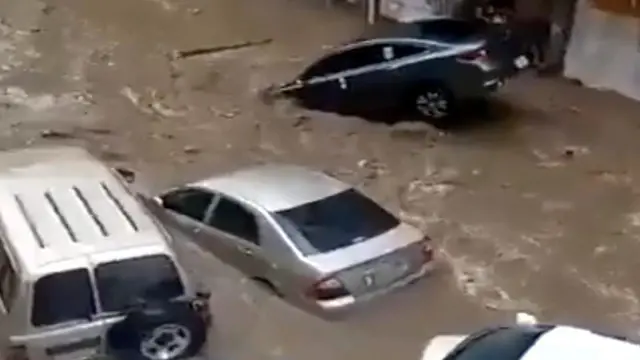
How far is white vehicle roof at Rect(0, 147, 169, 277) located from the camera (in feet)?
22.7

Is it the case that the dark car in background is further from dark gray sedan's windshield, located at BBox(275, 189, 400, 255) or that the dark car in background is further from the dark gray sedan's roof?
dark gray sedan's windshield, located at BBox(275, 189, 400, 255)

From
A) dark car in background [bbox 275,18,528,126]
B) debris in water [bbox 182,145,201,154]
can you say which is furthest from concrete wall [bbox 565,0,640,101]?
debris in water [bbox 182,145,201,154]

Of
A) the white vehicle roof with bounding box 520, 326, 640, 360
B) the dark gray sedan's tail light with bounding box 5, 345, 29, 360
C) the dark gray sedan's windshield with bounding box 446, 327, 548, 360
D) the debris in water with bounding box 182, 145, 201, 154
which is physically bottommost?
the debris in water with bounding box 182, 145, 201, 154

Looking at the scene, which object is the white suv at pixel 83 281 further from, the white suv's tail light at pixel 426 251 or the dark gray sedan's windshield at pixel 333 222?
the white suv's tail light at pixel 426 251

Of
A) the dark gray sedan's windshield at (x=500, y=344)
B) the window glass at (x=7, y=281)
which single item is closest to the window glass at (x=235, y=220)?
the window glass at (x=7, y=281)

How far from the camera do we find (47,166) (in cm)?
828

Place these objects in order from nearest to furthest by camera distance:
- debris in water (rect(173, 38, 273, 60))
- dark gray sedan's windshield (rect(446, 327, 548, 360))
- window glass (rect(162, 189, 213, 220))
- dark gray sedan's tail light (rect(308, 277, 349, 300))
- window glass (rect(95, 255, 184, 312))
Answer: dark gray sedan's windshield (rect(446, 327, 548, 360)) < window glass (rect(95, 255, 184, 312)) < dark gray sedan's tail light (rect(308, 277, 349, 300)) < window glass (rect(162, 189, 213, 220)) < debris in water (rect(173, 38, 273, 60))

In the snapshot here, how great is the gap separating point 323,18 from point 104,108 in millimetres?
4105

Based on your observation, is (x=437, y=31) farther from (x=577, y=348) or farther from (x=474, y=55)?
(x=577, y=348)

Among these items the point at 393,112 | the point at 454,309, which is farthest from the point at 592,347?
the point at 393,112

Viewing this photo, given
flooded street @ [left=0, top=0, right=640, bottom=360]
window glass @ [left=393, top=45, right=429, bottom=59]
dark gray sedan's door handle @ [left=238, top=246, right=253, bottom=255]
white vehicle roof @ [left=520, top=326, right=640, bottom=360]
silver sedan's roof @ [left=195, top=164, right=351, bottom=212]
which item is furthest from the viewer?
window glass @ [left=393, top=45, right=429, bottom=59]

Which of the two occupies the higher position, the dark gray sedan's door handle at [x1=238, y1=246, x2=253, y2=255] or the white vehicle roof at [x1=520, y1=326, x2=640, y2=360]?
the white vehicle roof at [x1=520, y1=326, x2=640, y2=360]

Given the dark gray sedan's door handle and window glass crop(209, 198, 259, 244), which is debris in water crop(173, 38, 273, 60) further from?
the dark gray sedan's door handle

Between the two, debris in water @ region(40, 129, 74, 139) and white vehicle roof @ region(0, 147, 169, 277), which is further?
debris in water @ region(40, 129, 74, 139)
